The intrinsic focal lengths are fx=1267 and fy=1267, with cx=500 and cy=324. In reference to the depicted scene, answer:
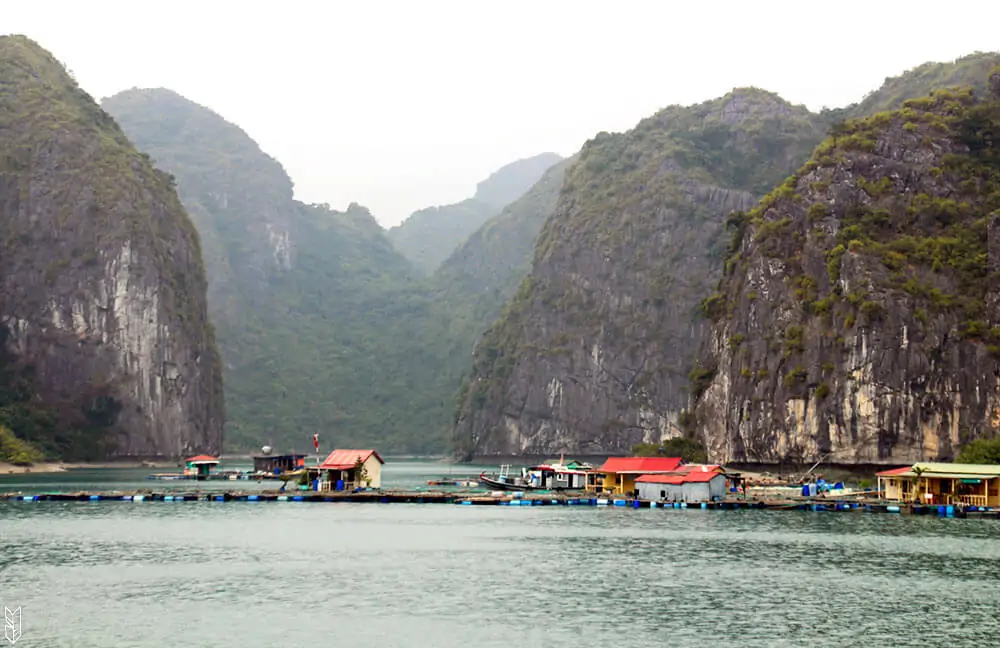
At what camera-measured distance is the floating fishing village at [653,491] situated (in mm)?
106188

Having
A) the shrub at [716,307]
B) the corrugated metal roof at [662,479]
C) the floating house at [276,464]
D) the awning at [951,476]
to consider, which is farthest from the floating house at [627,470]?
the floating house at [276,464]

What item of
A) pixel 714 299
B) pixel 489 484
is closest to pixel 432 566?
pixel 489 484

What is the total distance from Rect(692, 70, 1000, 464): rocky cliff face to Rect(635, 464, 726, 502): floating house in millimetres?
31779

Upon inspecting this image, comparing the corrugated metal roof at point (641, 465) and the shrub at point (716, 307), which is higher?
the shrub at point (716, 307)

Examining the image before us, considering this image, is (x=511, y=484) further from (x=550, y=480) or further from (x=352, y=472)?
(x=352, y=472)

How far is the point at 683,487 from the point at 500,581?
175 ft

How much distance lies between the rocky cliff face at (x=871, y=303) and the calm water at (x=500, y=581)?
41834mm

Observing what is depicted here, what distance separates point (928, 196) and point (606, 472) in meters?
56.4

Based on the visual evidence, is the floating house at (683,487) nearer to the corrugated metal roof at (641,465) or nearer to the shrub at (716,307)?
the corrugated metal roof at (641,465)

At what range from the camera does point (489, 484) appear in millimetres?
144750

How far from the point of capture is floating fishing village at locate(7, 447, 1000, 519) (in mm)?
106188

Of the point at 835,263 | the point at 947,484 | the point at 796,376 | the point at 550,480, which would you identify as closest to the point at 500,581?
the point at 947,484

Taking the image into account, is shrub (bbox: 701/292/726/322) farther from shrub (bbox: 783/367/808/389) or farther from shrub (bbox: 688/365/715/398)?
shrub (bbox: 783/367/808/389)

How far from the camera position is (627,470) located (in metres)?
125
